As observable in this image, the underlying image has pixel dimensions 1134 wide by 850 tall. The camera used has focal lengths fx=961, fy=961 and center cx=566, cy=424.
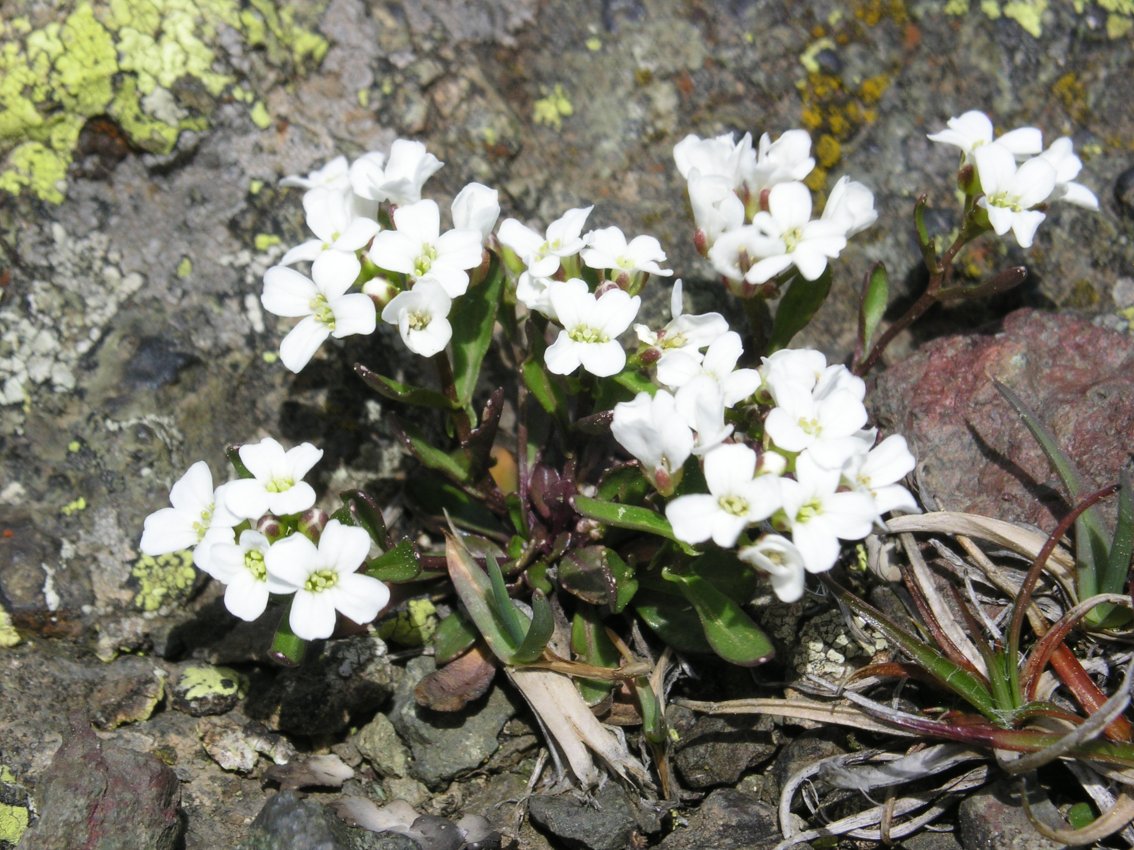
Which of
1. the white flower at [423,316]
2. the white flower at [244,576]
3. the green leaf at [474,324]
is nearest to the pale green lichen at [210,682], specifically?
the white flower at [244,576]

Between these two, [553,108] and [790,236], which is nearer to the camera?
[790,236]

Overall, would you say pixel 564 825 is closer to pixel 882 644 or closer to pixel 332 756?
pixel 332 756

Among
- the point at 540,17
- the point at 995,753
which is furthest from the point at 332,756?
the point at 540,17

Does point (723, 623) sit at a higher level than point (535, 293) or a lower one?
lower

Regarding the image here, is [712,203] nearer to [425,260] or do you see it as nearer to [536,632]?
[425,260]

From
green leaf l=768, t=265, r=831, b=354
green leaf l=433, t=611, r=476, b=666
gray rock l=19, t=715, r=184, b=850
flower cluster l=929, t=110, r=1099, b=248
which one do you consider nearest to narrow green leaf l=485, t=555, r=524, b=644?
green leaf l=433, t=611, r=476, b=666

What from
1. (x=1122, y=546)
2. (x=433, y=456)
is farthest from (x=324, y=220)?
(x=1122, y=546)
